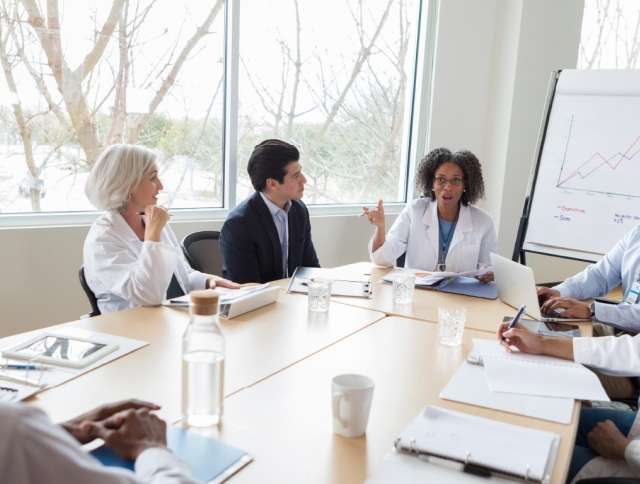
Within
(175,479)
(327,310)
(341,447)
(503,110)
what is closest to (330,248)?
(503,110)

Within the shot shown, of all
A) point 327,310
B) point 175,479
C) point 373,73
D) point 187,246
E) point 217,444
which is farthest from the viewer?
point 373,73

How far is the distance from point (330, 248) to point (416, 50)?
1.64 m

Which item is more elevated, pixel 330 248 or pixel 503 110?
pixel 503 110

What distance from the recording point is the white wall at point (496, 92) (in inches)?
156

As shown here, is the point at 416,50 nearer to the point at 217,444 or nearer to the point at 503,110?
the point at 503,110

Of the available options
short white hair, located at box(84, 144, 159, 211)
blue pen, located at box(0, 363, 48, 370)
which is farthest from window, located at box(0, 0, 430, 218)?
blue pen, located at box(0, 363, 48, 370)

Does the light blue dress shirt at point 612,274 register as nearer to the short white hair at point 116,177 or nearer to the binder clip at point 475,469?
the binder clip at point 475,469

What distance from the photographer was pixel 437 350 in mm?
1639

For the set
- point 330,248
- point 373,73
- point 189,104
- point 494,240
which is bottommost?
point 330,248

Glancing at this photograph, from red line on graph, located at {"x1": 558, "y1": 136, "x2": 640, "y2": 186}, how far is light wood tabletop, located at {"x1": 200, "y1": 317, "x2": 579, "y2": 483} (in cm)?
187

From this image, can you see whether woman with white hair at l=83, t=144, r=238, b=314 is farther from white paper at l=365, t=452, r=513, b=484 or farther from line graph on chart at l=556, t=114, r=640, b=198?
line graph on chart at l=556, t=114, r=640, b=198

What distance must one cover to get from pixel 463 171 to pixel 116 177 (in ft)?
5.69

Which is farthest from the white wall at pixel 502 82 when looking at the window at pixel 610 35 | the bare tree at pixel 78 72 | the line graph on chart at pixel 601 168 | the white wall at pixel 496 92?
the bare tree at pixel 78 72

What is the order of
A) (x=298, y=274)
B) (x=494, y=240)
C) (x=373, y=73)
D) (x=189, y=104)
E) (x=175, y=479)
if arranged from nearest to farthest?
(x=175, y=479), (x=298, y=274), (x=494, y=240), (x=189, y=104), (x=373, y=73)
